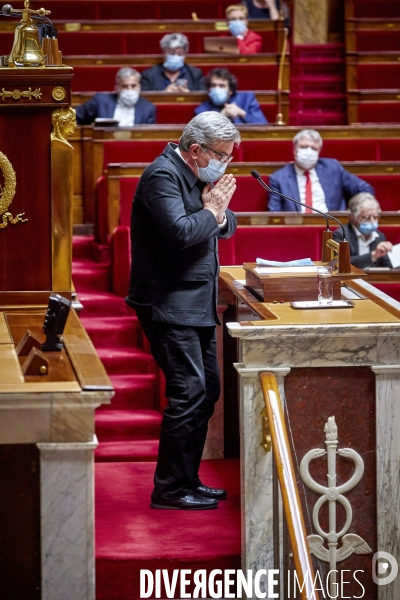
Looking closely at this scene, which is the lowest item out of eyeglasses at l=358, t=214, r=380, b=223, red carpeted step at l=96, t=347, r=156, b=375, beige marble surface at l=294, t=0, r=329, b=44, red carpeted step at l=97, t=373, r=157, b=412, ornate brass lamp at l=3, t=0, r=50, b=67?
red carpeted step at l=97, t=373, r=157, b=412

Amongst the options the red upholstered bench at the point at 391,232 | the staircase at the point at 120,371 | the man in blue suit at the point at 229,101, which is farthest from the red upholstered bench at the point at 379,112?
the staircase at the point at 120,371

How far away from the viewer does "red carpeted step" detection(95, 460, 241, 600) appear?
2.04 meters

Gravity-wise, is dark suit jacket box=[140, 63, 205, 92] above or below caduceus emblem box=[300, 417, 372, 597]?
above

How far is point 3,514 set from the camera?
1.65m

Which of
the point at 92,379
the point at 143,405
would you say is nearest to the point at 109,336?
the point at 143,405

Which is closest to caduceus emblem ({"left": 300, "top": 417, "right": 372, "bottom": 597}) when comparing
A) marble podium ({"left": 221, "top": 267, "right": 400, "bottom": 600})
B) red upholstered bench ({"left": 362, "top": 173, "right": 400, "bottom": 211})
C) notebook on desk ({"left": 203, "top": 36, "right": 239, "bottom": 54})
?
marble podium ({"left": 221, "top": 267, "right": 400, "bottom": 600})

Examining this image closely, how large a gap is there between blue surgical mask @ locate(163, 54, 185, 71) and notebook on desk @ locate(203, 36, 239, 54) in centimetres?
43

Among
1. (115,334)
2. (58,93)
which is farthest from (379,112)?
(58,93)

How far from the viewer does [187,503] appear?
2260 millimetres

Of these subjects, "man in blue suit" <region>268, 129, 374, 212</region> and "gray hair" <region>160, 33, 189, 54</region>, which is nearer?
"man in blue suit" <region>268, 129, 374, 212</region>

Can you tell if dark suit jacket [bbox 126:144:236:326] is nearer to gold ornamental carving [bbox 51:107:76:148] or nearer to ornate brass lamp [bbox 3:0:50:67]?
gold ornamental carving [bbox 51:107:76:148]

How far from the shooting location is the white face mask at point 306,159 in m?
3.67

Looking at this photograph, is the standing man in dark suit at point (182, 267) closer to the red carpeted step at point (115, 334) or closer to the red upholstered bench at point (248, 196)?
the red carpeted step at point (115, 334)

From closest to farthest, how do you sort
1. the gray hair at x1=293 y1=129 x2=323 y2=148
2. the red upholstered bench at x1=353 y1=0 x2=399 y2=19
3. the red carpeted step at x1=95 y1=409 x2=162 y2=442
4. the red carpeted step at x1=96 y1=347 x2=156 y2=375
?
the red carpeted step at x1=95 y1=409 x2=162 y2=442 → the red carpeted step at x1=96 y1=347 x2=156 y2=375 → the gray hair at x1=293 y1=129 x2=323 y2=148 → the red upholstered bench at x1=353 y1=0 x2=399 y2=19
